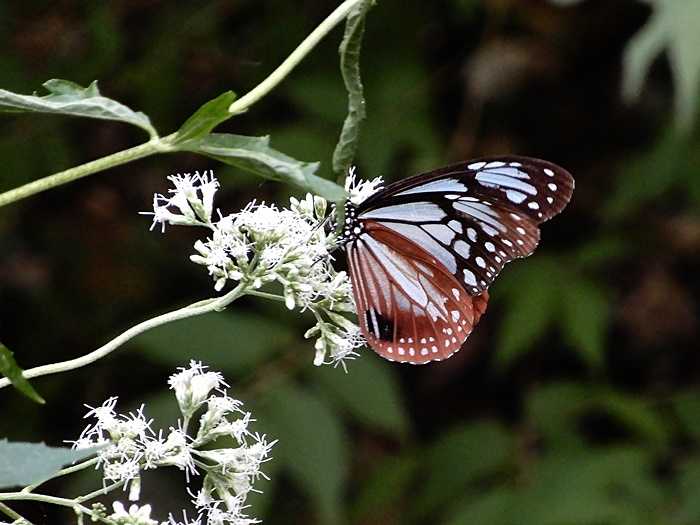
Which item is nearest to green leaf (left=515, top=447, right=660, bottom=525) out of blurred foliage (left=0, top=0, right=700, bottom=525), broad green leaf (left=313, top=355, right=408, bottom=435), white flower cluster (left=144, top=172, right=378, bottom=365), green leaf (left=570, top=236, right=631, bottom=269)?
blurred foliage (left=0, top=0, right=700, bottom=525)

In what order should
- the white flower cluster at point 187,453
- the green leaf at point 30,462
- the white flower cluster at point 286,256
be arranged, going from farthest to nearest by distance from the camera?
the white flower cluster at point 286,256, the white flower cluster at point 187,453, the green leaf at point 30,462

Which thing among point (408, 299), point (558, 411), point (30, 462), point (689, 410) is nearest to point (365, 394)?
point (558, 411)

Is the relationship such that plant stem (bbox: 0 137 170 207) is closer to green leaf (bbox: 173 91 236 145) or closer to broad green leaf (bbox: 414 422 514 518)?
green leaf (bbox: 173 91 236 145)

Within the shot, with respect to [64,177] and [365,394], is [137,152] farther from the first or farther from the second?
[365,394]

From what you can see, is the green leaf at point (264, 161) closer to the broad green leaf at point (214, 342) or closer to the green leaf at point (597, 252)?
the broad green leaf at point (214, 342)

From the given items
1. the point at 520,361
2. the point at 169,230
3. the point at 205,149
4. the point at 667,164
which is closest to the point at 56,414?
the point at 169,230

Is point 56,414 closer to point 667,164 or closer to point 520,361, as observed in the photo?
point 520,361

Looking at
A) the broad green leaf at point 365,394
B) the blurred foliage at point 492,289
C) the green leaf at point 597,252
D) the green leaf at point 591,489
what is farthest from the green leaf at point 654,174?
the broad green leaf at point 365,394
